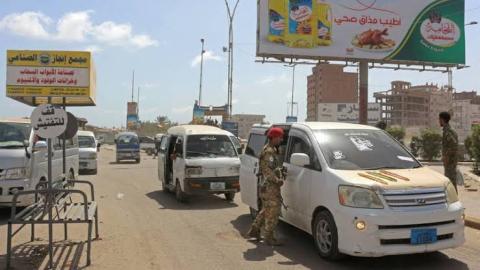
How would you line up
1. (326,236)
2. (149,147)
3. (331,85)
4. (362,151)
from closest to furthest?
(326,236)
(362,151)
(149,147)
(331,85)

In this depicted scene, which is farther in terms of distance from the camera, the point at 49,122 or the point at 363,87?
the point at 363,87

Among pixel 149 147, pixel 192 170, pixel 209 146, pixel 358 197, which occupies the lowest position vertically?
pixel 149 147

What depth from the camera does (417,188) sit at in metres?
6.66

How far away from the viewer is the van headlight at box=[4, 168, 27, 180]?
10336 millimetres

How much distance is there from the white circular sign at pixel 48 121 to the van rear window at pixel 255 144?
3975 millimetres

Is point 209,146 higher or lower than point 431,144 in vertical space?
higher

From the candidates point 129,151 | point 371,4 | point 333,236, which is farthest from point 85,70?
point 371,4

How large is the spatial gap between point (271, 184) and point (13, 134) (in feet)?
20.1

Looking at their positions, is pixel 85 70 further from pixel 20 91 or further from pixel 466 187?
pixel 466 187

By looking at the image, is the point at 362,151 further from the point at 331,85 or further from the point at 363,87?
the point at 331,85

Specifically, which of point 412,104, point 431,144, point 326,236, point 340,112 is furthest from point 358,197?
point 412,104

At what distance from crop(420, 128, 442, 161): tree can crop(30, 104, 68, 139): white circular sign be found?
3316 cm

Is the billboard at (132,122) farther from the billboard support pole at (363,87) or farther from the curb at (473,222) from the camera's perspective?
the curb at (473,222)

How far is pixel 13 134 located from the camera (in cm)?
1144
